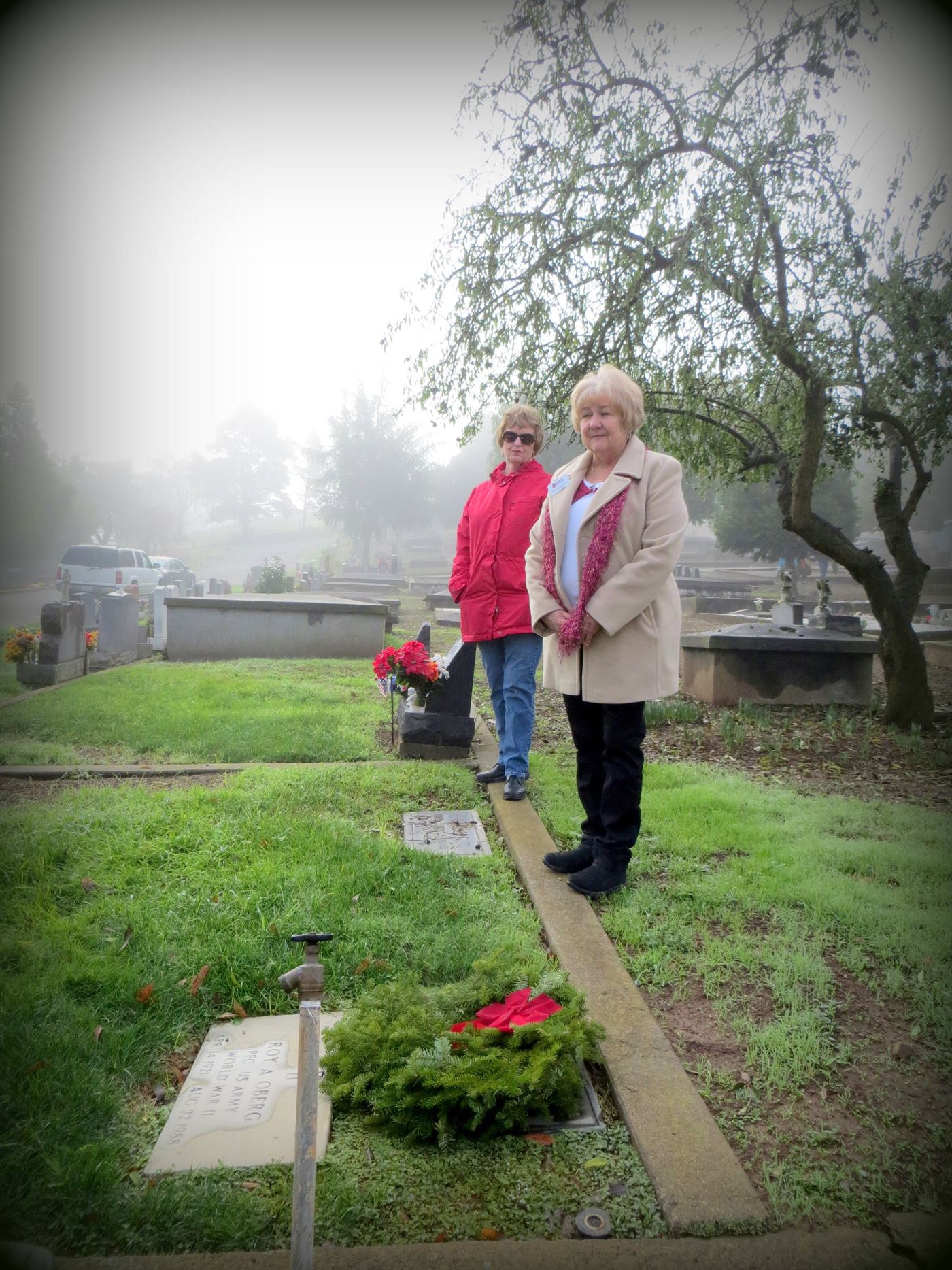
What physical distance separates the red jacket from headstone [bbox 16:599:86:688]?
5947 mm

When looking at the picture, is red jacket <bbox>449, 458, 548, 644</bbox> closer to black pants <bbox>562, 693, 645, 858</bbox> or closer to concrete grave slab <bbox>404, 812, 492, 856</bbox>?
concrete grave slab <bbox>404, 812, 492, 856</bbox>

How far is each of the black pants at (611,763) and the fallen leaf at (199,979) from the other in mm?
1460

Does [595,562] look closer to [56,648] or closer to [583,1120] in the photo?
[583,1120]

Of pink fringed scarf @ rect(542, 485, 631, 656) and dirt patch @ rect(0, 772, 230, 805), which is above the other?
pink fringed scarf @ rect(542, 485, 631, 656)

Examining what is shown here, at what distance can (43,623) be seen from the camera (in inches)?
343

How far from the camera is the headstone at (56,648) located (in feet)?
28.2

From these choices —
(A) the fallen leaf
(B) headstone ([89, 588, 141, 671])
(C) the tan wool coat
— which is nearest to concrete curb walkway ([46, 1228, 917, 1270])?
(A) the fallen leaf

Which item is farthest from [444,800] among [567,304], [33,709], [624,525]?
[567,304]

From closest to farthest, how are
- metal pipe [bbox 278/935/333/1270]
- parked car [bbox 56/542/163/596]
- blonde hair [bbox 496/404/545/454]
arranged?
metal pipe [bbox 278/935/333/1270] → blonde hair [bbox 496/404/545/454] → parked car [bbox 56/542/163/596]

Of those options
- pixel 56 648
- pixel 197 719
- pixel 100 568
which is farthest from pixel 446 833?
pixel 100 568

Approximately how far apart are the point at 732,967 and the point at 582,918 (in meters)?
0.52

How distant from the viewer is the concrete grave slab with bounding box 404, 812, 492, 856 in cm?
362

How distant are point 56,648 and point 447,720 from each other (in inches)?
215

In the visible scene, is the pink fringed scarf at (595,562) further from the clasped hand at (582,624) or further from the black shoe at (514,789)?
the black shoe at (514,789)
